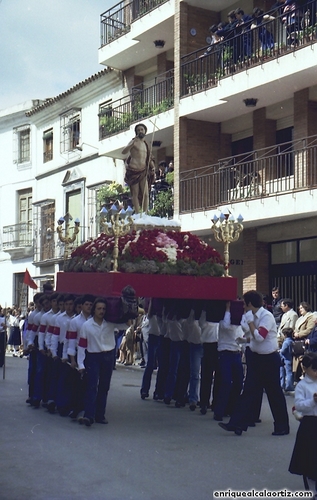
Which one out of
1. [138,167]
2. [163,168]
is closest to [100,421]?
[138,167]

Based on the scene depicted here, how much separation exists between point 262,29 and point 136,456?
572 inches

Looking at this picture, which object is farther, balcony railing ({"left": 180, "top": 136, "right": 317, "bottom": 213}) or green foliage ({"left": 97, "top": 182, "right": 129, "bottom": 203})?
green foliage ({"left": 97, "top": 182, "right": 129, "bottom": 203})

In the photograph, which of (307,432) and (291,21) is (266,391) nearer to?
(307,432)

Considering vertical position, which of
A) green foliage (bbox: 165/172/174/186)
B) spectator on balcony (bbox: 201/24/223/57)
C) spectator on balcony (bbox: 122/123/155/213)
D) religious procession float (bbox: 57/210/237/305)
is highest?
spectator on balcony (bbox: 201/24/223/57)

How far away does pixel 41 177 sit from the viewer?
3678 cm

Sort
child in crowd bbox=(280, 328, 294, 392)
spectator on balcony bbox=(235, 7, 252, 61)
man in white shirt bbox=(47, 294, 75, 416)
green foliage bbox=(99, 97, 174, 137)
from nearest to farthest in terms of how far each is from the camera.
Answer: man in white shirt bbox=(47, 294, 75, 416) < child in crowd bbox=(280, 328, 294, 392) < spectator on balcony bbox=(235, 7, 252, 61) < green foliage bbox=(99, 97, 174, 137)

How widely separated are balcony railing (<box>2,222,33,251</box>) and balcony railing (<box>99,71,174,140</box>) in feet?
28.6

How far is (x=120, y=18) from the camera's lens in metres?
29.7

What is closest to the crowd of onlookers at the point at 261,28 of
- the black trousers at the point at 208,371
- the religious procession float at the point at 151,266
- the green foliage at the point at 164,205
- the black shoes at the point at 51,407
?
the green foliage at the point at 164,205

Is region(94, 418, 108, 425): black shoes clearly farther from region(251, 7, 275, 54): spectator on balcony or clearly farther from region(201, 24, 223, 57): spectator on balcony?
region(201, 24, 223, 57): spectator on balcony

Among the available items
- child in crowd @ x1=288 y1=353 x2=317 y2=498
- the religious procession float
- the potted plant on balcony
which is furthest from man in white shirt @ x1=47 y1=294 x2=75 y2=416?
the potted plant on balcony

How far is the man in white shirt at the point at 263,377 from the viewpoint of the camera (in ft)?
35.2

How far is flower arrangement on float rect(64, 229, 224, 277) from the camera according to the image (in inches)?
453

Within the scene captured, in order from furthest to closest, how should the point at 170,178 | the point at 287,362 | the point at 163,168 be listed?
the point at 163,168
the point at 170,178
the point at 287,362
